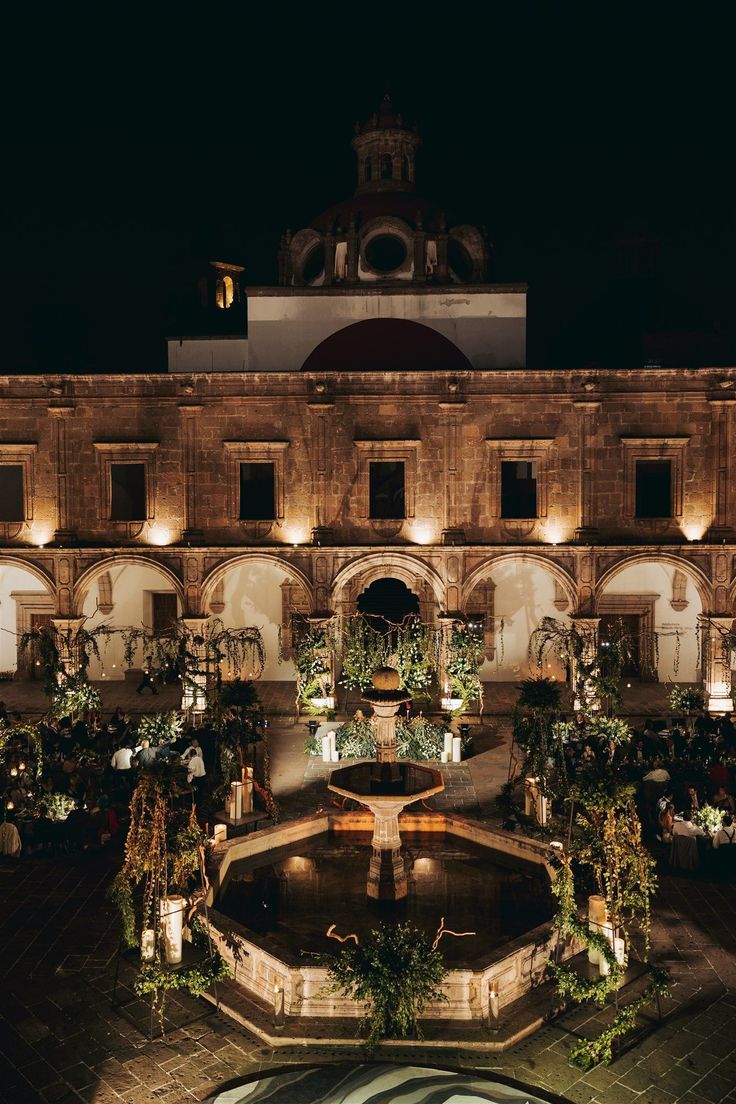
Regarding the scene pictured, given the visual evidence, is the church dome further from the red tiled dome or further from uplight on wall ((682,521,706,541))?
uplight on wall ((682,521,706,541))

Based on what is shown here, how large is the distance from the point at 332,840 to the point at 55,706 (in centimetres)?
840

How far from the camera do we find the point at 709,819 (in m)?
12.5

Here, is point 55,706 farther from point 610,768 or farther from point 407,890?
point 610,768

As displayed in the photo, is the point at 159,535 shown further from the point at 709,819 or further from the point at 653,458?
the point at 709,819

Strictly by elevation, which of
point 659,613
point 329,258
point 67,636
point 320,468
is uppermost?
point 329,258

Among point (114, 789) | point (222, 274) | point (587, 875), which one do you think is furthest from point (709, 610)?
point (222, 274)

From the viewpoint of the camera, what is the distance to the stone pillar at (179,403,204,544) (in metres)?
23.1

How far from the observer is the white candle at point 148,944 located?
380 inches

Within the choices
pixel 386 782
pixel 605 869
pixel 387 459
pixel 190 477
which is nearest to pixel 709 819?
pixel 605 869

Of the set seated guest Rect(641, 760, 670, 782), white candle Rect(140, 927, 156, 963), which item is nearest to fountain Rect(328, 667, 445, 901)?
white candle Rect(140, 927, 156, 963)

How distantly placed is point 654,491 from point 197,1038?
60.4ft

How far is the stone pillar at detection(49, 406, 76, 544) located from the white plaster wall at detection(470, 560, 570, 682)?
12.2m

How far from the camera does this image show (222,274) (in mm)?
37125

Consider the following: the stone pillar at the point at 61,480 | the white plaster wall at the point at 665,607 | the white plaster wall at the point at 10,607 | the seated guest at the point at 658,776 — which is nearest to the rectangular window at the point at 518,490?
the white plaster wall at the point at 665,607
